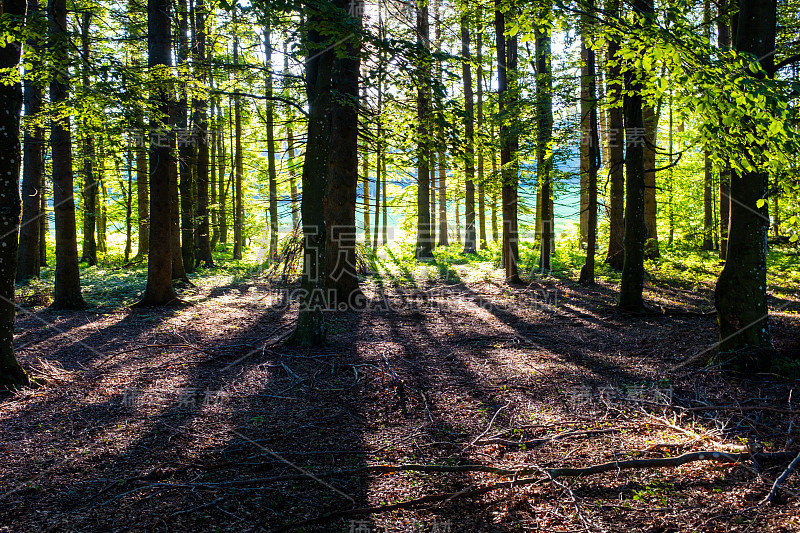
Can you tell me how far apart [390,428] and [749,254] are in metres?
4.46

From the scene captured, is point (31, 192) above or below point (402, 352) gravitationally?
above

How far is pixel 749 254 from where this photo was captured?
17.2 feet

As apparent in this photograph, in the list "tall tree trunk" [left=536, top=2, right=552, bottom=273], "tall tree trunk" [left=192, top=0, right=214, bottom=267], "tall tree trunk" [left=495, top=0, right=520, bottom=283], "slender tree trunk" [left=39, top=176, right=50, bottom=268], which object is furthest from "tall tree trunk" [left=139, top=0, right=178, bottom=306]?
"tall tree trunk" [left=536, top=2, right=552, bottom=273]

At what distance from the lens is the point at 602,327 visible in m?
8.09

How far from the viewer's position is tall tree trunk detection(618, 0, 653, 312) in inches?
332

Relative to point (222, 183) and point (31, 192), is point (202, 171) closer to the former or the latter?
point (222, 183)

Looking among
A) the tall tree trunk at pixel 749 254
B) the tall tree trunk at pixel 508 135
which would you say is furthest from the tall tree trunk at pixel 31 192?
the tall tree trunk at pixel 749 254

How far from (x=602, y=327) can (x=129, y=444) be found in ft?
23.5

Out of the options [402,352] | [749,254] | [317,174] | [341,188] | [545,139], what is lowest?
[402,352]

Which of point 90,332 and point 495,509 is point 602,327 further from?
point 90,332

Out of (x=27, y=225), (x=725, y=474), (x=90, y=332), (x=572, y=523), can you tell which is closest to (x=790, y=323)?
(x=725, y=474)

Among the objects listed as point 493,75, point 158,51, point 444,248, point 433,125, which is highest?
point 493,75

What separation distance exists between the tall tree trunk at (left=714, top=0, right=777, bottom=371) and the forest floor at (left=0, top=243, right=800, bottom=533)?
372 millimetres

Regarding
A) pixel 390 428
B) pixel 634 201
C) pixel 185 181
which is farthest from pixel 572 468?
pixel 185 181
